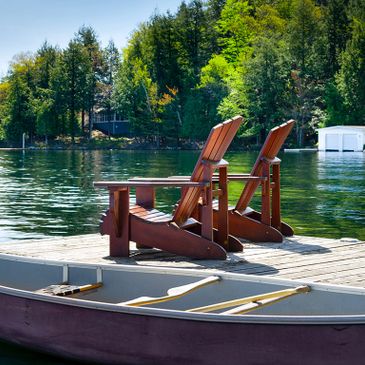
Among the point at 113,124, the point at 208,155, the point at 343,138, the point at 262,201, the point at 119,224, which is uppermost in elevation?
the point at 113,124

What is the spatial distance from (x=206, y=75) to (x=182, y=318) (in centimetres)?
8640

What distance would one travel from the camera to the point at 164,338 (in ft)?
20.1

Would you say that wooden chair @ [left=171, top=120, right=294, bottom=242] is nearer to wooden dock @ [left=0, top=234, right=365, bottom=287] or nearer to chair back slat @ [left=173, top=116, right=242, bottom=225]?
wooden dock @ [left=0, top=234, right=365, bottom=287]

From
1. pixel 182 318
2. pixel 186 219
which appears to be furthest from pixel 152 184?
pixel 182 318

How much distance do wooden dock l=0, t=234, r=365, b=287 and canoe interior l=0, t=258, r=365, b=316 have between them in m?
1.49

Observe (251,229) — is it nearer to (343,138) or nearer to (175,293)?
(175,293)

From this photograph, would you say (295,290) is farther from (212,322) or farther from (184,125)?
(184,125)

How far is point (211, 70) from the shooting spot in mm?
90312

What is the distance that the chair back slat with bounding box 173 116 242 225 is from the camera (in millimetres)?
9461

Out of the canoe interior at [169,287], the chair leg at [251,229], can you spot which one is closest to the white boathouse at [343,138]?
the chair leg at [251,229]

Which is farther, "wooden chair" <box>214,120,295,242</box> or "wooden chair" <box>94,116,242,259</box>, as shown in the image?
"wooden chair" <box>214,120,295,242</box>

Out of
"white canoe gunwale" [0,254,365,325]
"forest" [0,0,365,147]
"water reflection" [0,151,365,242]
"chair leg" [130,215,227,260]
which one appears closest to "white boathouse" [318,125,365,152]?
"forest" [0,0,365,147]

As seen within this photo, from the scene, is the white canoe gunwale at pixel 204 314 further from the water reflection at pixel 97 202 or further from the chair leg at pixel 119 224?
the water reflection at pixel 97 202

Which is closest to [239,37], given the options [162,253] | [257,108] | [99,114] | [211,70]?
[211,70]
